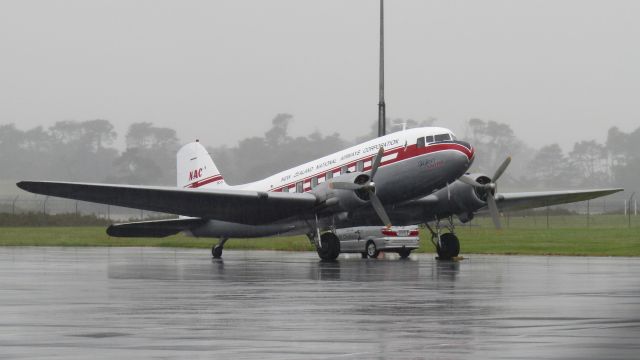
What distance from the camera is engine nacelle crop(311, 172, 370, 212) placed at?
3975cm

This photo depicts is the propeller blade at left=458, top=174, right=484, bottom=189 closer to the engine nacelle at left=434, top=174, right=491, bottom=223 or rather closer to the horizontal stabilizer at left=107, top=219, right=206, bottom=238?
the engine nacelle at left=434, top=174, right=491, bottom=223

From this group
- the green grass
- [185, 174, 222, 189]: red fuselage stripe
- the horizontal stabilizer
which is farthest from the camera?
the green grass

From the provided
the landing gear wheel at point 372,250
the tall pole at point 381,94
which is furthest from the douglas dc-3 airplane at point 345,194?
the tall pole at point 381,94

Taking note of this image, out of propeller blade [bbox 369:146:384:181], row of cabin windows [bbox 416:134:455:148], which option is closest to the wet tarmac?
propeller blade [bbox 369:146:384:181]

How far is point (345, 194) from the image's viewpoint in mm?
40094

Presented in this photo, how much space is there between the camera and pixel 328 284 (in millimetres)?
27016

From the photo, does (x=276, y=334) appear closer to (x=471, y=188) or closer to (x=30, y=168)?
(x=471, y=188)

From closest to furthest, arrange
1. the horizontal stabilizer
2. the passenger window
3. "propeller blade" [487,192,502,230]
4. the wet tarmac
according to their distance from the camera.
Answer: the wet tarmac
the passenger window
"propeller blade" [487,192,502,230]
the horizontal stabilizer

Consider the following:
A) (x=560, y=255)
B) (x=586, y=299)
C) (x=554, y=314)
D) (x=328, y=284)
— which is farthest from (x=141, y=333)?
(x=560, y=255)

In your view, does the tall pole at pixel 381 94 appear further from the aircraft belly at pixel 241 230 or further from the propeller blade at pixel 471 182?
the propeller blade at pixel 471 182

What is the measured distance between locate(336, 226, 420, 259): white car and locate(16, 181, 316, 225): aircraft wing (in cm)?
387

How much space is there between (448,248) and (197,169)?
39.8 feet

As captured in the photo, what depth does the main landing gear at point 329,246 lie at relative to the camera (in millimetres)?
40750

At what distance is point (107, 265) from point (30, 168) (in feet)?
547
